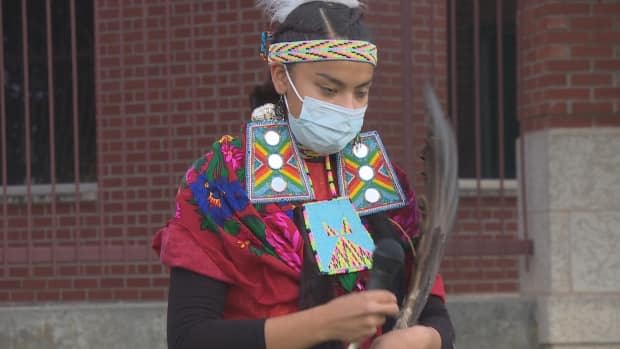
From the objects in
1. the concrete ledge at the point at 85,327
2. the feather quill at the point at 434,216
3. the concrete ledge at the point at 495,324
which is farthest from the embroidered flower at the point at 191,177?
the concrete ledge at the point at 495,324

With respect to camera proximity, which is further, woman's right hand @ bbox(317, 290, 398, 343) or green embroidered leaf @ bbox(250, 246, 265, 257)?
green embroidered leaf @ bbox(250, 246, 265, 257)

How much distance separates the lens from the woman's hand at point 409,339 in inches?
109

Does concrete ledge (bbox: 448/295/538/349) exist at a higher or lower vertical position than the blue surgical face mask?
lower

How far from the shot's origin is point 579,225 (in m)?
6.38

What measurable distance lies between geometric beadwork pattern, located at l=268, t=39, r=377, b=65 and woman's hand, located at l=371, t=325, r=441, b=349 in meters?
0.60

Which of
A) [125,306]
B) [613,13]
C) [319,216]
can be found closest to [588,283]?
[613,13]

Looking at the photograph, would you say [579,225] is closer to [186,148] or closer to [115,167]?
[186,148]

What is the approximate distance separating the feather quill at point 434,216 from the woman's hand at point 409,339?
0.05 m

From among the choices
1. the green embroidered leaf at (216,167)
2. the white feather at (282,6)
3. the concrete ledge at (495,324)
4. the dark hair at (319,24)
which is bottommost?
the concrete ledge at (495,324)

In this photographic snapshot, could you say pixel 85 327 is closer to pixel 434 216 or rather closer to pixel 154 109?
pixel 154 109

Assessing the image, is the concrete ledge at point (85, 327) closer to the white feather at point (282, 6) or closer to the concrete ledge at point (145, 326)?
the concrete ledge at point (145, 326)

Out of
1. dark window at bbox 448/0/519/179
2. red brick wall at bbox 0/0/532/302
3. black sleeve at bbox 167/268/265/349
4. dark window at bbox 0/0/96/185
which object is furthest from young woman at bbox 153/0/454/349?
dark window at bbox 448/0/519/179

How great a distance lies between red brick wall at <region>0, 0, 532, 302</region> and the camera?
7.72m

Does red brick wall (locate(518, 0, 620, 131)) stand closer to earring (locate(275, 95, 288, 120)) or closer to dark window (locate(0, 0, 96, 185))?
→ dark window (locate(0, 0, 96, 185))
